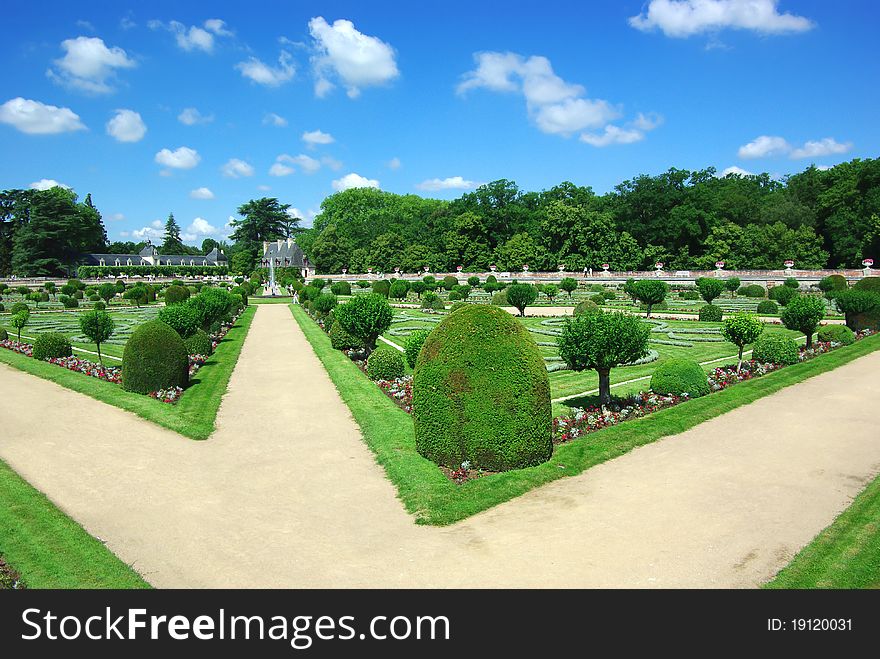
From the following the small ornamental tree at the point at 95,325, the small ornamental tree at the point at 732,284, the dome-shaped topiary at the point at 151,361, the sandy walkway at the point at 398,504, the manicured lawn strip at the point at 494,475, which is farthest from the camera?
the small ornamental tree at the point at 732,284

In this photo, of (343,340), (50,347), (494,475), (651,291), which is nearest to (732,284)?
(651,291)

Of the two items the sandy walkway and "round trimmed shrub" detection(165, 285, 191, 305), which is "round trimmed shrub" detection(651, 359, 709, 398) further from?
"round trimmed shrub" detection(165, 285, 191, 305)

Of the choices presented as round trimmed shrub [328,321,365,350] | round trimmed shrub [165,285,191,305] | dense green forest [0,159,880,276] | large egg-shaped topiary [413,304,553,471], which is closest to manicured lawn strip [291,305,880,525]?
large egg-shaped topiary [413,304,553,471]

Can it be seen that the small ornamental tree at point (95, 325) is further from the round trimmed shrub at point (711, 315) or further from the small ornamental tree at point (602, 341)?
the round trimmed shrub at point (711, 315)

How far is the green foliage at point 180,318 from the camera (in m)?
21.6

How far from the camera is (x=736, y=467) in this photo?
10141 mm

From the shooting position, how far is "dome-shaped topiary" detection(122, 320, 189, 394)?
1622 cm

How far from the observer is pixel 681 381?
1504cm

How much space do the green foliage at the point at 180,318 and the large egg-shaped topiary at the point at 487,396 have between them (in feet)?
47.4

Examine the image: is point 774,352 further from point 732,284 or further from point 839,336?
point 732,284

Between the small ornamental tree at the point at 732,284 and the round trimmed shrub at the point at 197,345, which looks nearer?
the round trimmed shrub at the point at 197,345

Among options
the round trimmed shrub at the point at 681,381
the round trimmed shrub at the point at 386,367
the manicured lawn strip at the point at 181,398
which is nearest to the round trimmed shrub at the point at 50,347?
the manicured lawn strip at the point at 181,398

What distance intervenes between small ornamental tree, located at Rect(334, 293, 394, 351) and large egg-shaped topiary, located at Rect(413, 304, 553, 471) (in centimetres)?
1137
